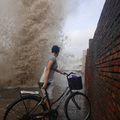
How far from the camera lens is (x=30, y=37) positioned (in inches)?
421

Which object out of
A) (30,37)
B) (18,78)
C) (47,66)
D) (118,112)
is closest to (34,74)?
(18,78)

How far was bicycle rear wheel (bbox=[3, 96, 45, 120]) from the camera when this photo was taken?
240cm

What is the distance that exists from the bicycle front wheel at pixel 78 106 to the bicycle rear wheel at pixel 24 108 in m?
0.81

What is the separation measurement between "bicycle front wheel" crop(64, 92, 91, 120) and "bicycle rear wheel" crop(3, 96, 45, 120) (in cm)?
81

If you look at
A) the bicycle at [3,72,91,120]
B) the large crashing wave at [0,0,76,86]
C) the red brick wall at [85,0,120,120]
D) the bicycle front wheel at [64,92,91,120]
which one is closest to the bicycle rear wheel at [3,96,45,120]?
the bicycle at [3,72,91,120]

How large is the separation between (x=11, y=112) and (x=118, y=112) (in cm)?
193

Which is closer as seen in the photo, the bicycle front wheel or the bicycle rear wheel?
the bicycle rear wheel

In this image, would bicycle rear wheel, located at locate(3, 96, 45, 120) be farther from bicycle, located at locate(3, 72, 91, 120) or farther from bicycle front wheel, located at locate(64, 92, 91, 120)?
bicycle front wheel, located at locate(64, 92, 91, 120)

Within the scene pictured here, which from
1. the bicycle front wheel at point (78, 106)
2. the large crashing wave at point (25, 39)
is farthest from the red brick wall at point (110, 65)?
the large crashing wave at point (25, 39)

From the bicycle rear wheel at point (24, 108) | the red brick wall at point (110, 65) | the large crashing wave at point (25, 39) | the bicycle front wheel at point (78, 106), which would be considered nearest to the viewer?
the red brick wall at point (110, 65)

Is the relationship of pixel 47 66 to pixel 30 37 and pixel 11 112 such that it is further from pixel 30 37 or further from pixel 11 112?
pixel 30 37

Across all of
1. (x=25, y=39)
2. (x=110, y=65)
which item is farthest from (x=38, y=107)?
(x=25, y=39)

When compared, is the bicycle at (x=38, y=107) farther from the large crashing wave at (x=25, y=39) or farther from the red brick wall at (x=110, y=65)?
the large crashing wave at (x=25, y=39)

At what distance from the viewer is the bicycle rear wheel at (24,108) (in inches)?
94.7
